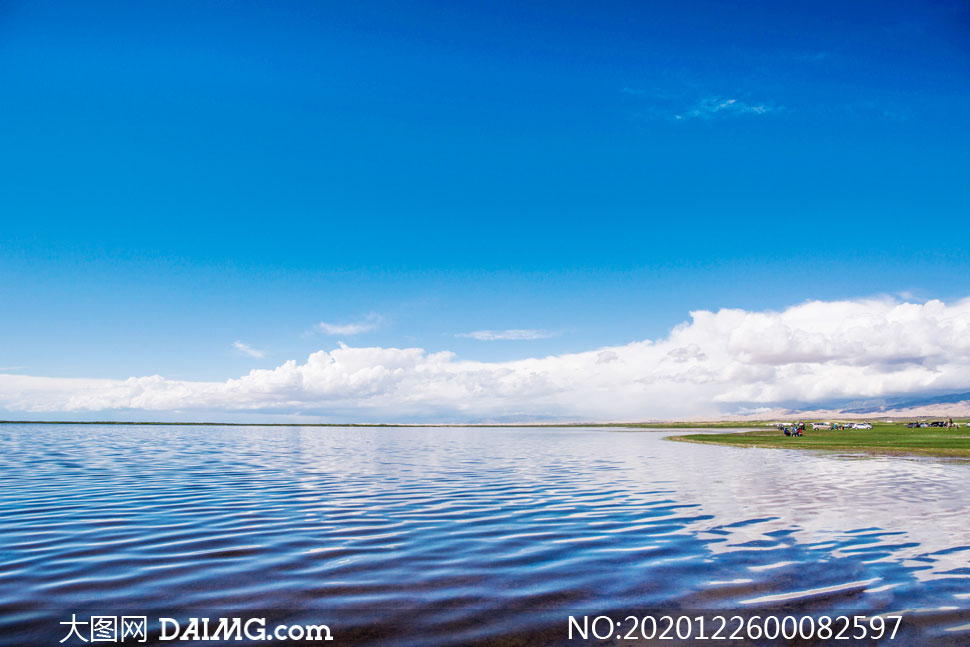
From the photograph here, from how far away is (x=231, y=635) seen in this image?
9109 millimetres

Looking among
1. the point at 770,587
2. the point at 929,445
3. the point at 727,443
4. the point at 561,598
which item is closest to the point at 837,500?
the point at 770,587

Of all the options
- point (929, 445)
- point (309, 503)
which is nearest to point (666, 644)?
point (309, 503)

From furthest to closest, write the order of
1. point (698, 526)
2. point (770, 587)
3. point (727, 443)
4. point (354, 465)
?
point (727, 443)
point (354, 465)
point (698, 526)
point (770, 587)

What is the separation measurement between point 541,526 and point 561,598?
25.6ft

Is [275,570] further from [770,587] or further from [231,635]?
[770,587]

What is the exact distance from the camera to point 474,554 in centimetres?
1470

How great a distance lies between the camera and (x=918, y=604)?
10.6m

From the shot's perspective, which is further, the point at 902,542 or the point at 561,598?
the point at 902,542

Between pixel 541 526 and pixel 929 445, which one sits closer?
pixel 541 526

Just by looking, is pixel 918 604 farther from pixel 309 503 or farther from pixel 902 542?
pixel 309 503

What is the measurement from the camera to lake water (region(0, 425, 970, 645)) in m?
10.3

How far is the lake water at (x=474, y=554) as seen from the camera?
10258 mm

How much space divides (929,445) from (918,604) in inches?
2496

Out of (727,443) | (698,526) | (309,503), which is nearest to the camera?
(698,526)
